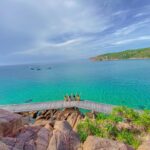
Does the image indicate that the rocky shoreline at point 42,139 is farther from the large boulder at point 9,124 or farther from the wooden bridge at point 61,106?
the wooden bridge at point 61,106

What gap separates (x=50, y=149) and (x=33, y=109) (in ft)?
59.4

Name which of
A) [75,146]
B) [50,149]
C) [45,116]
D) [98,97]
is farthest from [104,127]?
[98,97]

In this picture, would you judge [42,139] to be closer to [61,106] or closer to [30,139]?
[30,139]

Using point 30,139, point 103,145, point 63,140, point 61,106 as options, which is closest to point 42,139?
point 30,139

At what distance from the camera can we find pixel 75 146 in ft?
28.5

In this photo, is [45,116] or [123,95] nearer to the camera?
[45,116]

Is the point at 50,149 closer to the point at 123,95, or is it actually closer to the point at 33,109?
the point at 33,109

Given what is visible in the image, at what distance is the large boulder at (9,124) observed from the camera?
29.3ft

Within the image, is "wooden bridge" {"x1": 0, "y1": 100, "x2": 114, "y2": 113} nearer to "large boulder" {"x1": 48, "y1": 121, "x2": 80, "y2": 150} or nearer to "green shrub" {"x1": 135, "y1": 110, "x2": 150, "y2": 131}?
"green shrub" {"x1": 135, "y1": 110, "x2": 150, "y2": 131}

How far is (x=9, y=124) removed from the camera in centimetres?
925

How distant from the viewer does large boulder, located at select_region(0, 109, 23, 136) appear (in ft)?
29.3

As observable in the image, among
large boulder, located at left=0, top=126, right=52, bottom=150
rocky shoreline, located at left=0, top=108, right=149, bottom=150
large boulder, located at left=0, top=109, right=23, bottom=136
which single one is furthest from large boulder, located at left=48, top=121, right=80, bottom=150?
large boulder, located at left=0, top=109, right=23, bottom=136

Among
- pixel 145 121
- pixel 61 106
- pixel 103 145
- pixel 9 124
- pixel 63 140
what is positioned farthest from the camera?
pixel 61 106

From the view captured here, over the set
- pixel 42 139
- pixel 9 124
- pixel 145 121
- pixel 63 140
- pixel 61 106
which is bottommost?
pixel 61 106
